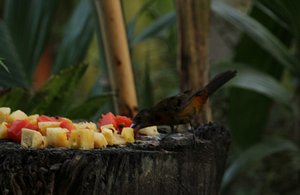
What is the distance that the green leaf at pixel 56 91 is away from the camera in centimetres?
271

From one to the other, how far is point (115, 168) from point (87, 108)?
1112 mm

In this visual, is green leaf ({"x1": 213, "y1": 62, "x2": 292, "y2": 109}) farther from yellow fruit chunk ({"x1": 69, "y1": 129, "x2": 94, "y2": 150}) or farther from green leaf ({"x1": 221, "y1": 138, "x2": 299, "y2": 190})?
yellow fruit chunk ({"x1": 69, "y1": 129, "x2": 94, "y2": 150})

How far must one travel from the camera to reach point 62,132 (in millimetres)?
1794

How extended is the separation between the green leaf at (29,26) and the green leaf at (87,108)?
586mm

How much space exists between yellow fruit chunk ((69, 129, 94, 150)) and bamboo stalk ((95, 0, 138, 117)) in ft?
4.10

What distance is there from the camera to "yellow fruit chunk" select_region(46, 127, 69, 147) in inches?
69.8

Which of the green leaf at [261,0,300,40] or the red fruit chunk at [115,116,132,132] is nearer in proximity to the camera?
the red fruit chunk at [115,116,132,132]

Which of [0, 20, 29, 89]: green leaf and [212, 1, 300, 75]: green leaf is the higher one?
[212, 1, 300, 75]: green leaf

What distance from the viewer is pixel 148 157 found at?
1.75m

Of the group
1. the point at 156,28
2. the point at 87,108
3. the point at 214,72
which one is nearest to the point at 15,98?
the point at 87,108

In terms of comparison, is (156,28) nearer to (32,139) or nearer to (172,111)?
(172,111)

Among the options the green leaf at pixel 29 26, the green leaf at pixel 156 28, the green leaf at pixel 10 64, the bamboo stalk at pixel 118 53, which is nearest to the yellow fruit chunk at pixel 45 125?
the green leaf at pixel 10 64

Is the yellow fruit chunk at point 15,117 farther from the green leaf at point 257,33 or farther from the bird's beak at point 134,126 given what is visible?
the green leaf at point 257,33

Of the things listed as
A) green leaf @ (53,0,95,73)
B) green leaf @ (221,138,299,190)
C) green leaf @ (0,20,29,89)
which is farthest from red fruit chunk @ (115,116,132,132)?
green leaf @ (221,138,299,190)
